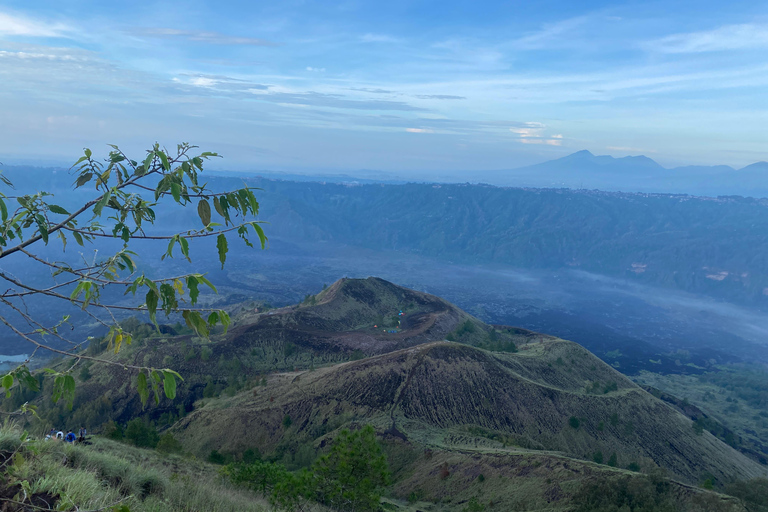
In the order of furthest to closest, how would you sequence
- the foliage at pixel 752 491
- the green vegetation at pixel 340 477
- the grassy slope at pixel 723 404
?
the grassy slope at pixel 723 404
the foliage at pixel 752 491
the green vegetation at pixel 340 477

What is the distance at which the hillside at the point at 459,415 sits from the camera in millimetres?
45406

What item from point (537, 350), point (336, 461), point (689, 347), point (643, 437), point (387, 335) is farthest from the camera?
point (689, 347)

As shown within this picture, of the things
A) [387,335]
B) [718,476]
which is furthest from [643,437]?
[387,335]

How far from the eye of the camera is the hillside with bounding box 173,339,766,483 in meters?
45.4

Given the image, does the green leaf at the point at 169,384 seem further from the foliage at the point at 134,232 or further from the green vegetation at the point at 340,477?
the green vegetation at the point at 340,477

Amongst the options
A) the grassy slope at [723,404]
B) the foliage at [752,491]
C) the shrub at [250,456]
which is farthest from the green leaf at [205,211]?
the grassy slope at [723,404]

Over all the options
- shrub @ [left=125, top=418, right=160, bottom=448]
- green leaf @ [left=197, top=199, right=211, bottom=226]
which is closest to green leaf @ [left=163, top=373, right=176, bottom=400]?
green leaf @ [left=197, top=199, right=211, bottom=226]

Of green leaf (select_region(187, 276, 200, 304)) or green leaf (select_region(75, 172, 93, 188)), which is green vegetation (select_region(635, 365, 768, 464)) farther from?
green leaf (select_region(75, 172, 93, 188))

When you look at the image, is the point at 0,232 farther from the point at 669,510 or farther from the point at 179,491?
the point at 669,510

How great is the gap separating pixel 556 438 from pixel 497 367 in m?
10.9

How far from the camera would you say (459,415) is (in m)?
48.3

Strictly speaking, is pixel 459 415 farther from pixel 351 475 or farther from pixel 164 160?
pixel 164 160

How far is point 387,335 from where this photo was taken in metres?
78.4

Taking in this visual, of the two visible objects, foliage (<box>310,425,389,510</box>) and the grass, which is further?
foliage (<box>310,425,389,510</box>)
